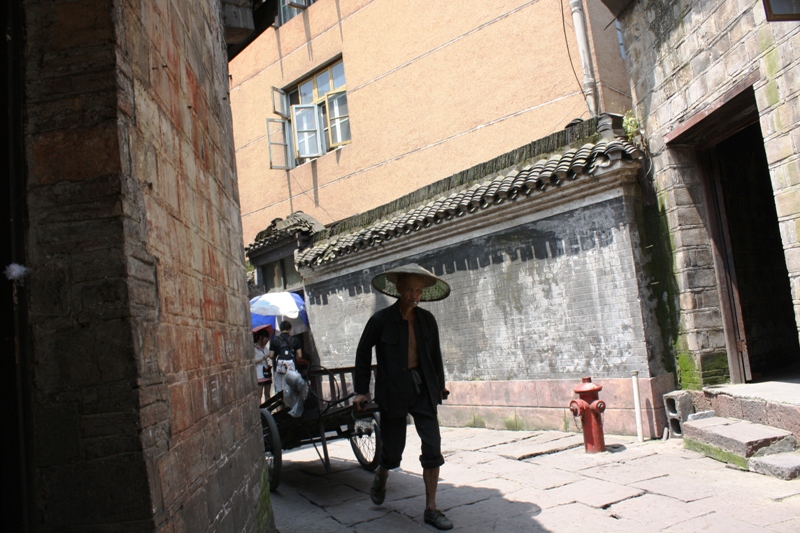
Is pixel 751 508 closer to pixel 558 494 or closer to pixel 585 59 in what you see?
pixel 558 494

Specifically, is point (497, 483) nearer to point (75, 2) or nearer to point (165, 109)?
point (165, 109)

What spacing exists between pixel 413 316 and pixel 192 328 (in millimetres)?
2586

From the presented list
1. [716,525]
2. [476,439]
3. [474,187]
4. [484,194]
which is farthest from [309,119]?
[716,525]

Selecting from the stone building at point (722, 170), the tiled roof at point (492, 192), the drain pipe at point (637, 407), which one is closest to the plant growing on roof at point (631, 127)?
the stone building at point (722, 170)

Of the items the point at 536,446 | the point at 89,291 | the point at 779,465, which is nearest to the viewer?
the point at 89,291

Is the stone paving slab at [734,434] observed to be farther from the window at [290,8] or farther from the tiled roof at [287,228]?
the window at [290,8]

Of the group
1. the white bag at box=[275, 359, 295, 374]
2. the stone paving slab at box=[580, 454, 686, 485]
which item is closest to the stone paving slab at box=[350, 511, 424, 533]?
the stone paving slab at box=[580, 454, 686, 485]

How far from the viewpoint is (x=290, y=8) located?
1578 cm

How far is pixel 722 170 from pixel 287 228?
326 inches

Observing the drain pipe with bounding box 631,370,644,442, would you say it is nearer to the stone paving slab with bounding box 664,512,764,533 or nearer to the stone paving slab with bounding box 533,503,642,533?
the stone paving slab with bounding box 533,503,642,533

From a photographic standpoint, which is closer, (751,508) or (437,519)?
(751,508)

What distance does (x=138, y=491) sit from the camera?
7.06 ft

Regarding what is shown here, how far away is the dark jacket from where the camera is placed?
5.13 metres

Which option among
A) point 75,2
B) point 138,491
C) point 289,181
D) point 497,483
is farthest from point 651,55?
point 289,181
